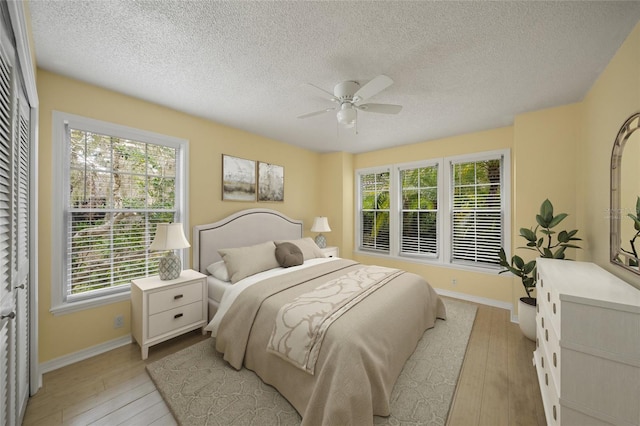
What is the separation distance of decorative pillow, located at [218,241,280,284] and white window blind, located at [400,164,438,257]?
97.3 inches

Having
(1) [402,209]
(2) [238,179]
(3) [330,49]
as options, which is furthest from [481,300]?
(2) [238,179]

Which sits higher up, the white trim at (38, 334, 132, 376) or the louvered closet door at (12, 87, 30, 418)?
the louvered closet door at (12, 87, 30, 418)

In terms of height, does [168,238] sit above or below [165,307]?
above

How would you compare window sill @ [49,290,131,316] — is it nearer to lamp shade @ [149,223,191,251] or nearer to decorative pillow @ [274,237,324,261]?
lamp shade @ [149,223,191,251]

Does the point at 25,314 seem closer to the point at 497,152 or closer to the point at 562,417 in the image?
the point at 562,417

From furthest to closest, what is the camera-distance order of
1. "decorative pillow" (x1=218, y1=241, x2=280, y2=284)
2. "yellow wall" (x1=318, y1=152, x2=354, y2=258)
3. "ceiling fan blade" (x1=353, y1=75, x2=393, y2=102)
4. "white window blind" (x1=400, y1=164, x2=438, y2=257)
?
"yellow wall" (x1=318, y1=152, x2=354, y2=258)
"white window blind" (x1=400, y1=164, x2=438, y2=257)
"decorative pillow" (x1=218, y1=241, x2=280, y2=284)
"ceiling fan blade" (x1=353, y1=75, x2=393, y2=102)

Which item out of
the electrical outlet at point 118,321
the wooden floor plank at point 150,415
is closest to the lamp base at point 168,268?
the electrical outlet at point 118,321

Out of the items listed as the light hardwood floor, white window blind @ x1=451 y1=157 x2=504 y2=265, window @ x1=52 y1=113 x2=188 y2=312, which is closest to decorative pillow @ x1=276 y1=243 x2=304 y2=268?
the light hardwood floor

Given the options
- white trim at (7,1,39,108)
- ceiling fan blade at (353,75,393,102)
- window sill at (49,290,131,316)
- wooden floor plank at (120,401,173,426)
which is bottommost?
wooden floor plank at (120,401,173,426)

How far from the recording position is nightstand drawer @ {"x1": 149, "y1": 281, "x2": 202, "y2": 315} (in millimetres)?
2317

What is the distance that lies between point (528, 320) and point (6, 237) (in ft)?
13.3

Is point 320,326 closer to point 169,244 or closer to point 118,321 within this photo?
point 169,244

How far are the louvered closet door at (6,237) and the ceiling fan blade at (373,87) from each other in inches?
76.0

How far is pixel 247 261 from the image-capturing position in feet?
9.59
